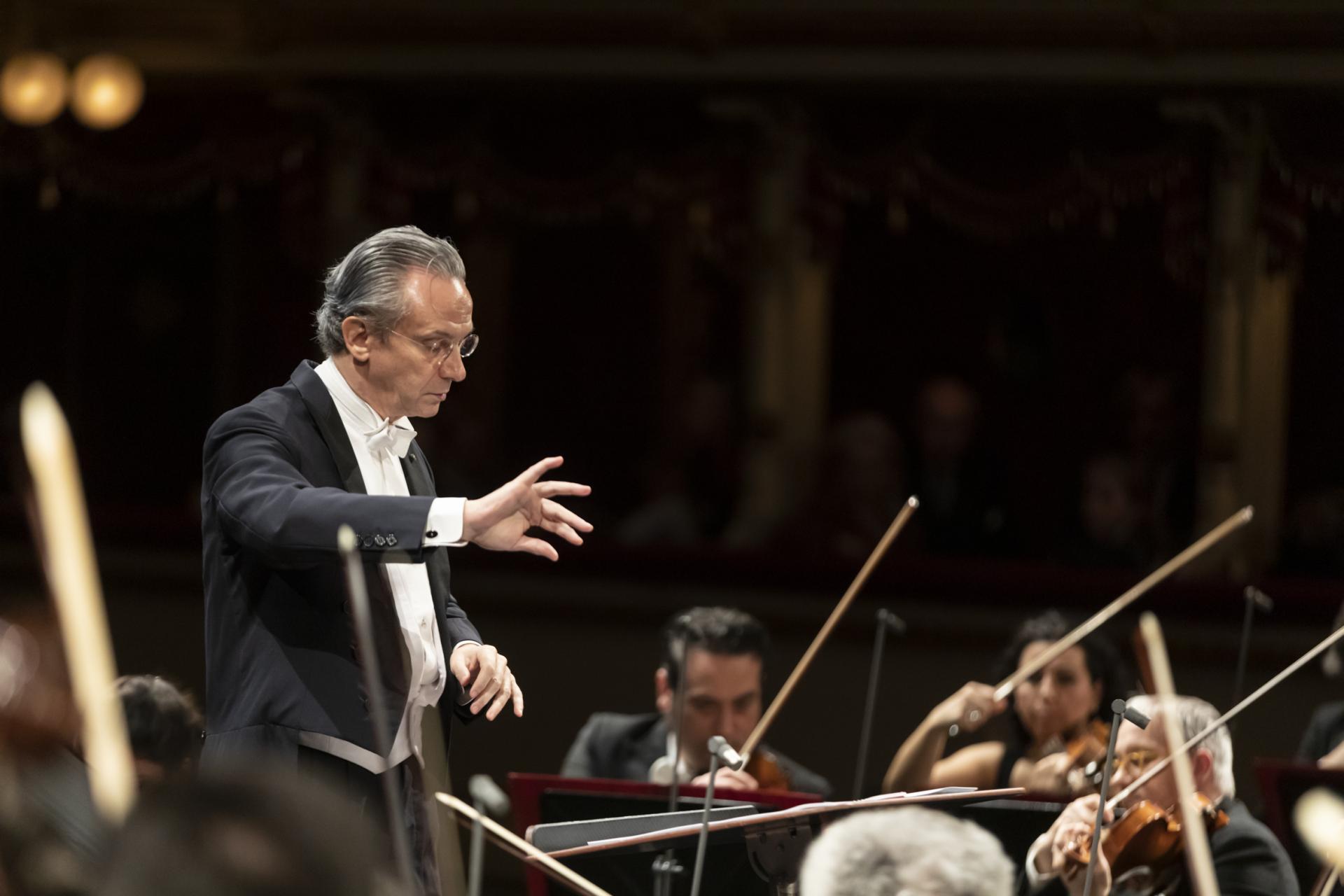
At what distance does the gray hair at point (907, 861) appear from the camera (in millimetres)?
1643

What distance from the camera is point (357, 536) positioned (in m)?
2.13

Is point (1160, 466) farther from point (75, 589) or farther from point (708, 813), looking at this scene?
point (75, 589)

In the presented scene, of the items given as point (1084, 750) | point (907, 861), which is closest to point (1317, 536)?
point (1084, 750)

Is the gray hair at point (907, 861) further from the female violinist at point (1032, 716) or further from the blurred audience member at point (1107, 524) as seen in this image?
the blurred audience member at point (1107, 524)

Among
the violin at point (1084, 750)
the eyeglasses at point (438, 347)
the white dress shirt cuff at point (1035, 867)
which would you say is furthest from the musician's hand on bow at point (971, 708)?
the eyeglasses at point (438, 347)

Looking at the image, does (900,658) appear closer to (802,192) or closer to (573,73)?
(802,192)

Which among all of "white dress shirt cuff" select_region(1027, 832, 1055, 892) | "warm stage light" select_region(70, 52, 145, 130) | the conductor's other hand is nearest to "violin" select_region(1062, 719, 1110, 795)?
"white dress shirt cuff" select_region(1027, 832, 1055, 892)

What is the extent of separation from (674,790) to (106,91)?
5433 millimetres

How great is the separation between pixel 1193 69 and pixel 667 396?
3.00m

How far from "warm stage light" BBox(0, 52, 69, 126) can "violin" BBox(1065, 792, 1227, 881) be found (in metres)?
5.57

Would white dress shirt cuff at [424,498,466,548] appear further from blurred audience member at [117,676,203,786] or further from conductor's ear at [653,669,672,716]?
conductor's ear at [653,669,672,716]

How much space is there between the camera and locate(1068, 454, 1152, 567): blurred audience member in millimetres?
5488

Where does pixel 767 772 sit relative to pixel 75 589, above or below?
below

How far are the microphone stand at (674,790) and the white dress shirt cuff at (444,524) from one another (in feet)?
1.30
